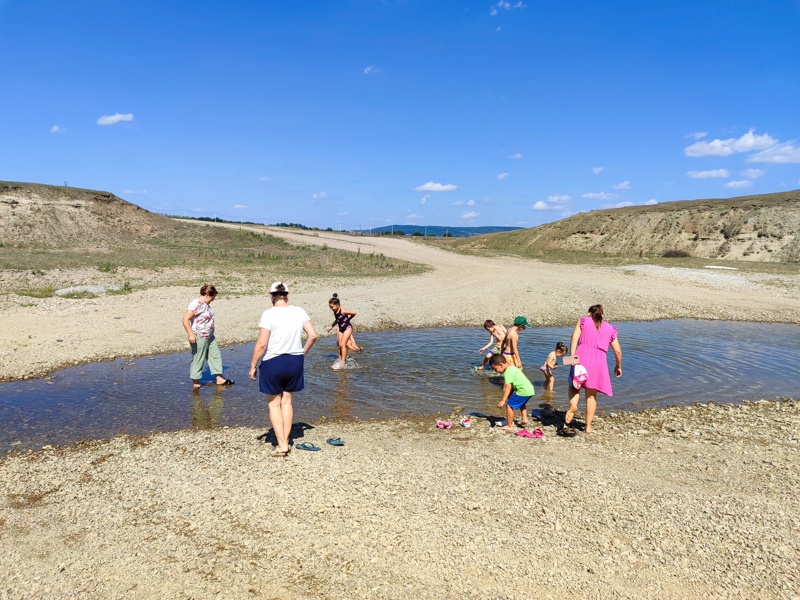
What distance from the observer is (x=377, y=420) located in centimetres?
927

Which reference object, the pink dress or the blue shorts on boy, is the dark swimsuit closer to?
the blue shorts on boy

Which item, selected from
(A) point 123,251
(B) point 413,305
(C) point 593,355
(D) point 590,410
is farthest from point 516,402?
(A) point 123,251

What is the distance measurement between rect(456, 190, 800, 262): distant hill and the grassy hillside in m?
20.1

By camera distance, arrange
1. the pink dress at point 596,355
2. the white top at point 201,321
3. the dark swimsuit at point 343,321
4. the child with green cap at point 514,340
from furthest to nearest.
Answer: the dark swimsuit at point 343,321, the white top at point 201,321, the child with green cap at point 514,340, the pink dress at point 596,355

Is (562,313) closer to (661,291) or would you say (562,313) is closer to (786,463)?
(661,291)

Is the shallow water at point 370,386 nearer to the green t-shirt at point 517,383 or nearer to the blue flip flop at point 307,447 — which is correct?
the green t-shirt at point 517,383

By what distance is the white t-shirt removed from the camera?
7.14 metres

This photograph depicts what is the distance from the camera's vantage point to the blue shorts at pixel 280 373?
282 inches

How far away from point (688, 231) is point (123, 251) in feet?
152

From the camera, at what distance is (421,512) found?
5727 mm

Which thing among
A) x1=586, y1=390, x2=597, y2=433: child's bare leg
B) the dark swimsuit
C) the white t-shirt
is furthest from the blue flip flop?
the dark swimsuit

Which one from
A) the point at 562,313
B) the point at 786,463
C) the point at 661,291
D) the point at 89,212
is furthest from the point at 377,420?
the point at 89,212

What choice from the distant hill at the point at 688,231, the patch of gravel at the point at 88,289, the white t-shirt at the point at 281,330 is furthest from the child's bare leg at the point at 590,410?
the distant hill at the point at 688,231

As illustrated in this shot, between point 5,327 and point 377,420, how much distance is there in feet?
38.4
